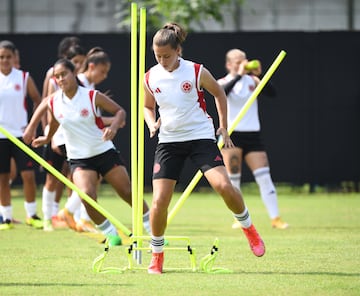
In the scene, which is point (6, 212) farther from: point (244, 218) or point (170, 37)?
point (170, 37)

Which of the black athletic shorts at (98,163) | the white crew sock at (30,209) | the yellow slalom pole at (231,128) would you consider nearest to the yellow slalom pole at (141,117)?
the yellow slalom pole at (231,128)

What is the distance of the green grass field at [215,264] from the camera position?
23.3ft

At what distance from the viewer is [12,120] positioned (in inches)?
495

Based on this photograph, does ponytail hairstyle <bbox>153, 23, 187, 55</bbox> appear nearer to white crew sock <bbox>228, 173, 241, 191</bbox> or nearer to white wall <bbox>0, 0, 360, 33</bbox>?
white crew sock <bbox>228, 173, 241, 191</bbox>

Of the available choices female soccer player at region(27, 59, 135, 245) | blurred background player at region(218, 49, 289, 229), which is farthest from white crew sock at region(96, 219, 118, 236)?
blurred background player at region(218, 49, 289, 229)

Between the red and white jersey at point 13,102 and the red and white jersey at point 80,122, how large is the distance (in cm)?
271

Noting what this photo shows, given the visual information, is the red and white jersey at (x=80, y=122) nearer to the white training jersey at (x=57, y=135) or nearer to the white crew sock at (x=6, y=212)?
the white training jersey at (x=57, y=135)

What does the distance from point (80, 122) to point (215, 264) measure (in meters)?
2.17

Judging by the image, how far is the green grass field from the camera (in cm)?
709

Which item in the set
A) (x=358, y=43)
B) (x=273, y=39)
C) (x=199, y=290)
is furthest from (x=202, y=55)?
(x=199, y=290)

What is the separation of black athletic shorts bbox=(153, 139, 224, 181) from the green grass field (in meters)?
0.79

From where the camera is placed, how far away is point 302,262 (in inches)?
338

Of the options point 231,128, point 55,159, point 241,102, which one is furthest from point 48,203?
point 231,128

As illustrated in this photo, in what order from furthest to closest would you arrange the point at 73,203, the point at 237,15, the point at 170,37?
the point at 237,15 → the point at 73,203 → the point at 170,37
